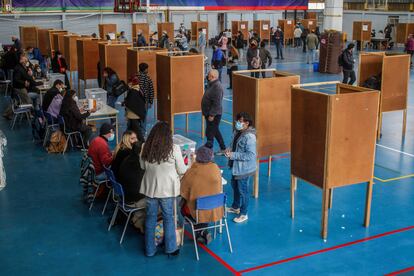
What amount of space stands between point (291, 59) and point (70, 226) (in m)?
21.5

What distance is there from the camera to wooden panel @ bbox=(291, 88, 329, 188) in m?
6.59

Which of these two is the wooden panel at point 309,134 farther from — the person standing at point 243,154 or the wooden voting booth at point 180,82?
the wooden voting booth at point 180,82

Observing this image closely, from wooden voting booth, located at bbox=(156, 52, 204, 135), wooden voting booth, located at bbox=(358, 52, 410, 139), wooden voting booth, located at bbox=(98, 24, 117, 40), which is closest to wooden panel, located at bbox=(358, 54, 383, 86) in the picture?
wooden voting booth, located at bbox=(358, 52, 410, 139)

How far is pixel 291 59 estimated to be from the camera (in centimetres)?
2703

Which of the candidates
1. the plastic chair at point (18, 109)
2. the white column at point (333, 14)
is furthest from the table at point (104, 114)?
the white column at point (333, 14)

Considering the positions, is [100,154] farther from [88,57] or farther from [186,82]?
[88,57]

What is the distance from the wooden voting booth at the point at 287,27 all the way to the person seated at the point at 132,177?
30365mm

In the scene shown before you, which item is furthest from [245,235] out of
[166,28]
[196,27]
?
[196,27]

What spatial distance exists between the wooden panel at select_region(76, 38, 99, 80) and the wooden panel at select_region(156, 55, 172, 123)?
4.82 metres

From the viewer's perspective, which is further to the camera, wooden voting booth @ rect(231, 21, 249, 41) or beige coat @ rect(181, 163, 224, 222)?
wooden voting booth @ rect(231, 21, 249, 41)

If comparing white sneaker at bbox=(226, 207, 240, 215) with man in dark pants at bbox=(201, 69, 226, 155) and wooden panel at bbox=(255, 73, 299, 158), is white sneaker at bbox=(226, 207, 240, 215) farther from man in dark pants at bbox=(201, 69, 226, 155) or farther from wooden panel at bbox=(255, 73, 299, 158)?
man in dark pants at bbox=(201, 69, 226, 155)

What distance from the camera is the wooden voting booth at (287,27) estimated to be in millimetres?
35312

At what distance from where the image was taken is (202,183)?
6090 millimetres

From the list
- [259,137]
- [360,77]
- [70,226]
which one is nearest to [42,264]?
[70,226]
